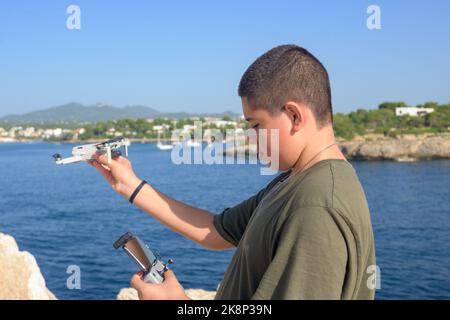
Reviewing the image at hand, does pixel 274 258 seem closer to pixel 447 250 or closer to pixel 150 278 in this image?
pixel 150 278

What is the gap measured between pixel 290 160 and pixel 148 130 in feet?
440

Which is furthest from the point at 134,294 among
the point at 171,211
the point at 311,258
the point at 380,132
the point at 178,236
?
the point at 380,132

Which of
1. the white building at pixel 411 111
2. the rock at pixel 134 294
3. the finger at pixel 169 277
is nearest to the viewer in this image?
the finger at pixel 169 277

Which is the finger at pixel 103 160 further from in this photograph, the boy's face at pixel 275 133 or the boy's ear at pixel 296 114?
the boy's ear at pixel 296 114

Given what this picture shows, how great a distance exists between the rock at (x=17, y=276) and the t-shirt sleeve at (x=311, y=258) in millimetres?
7831

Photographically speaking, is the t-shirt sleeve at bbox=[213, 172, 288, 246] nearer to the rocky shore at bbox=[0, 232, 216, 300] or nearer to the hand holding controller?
the hand holding controller

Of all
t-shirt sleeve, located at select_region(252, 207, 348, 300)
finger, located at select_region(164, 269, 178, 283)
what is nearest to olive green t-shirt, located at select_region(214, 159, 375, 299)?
t-shirt sleeve, located at select_region(252, 207, 348, 300)

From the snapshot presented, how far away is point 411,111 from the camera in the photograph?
10588 cm

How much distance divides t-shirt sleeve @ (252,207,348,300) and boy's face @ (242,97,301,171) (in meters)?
0.26

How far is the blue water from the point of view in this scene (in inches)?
785

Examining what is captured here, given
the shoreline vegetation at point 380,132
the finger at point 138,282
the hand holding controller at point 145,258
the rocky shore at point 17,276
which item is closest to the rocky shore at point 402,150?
the shoreline vegetation at point 380,132

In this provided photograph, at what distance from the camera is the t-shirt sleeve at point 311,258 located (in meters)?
1.31

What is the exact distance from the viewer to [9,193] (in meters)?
48.4
